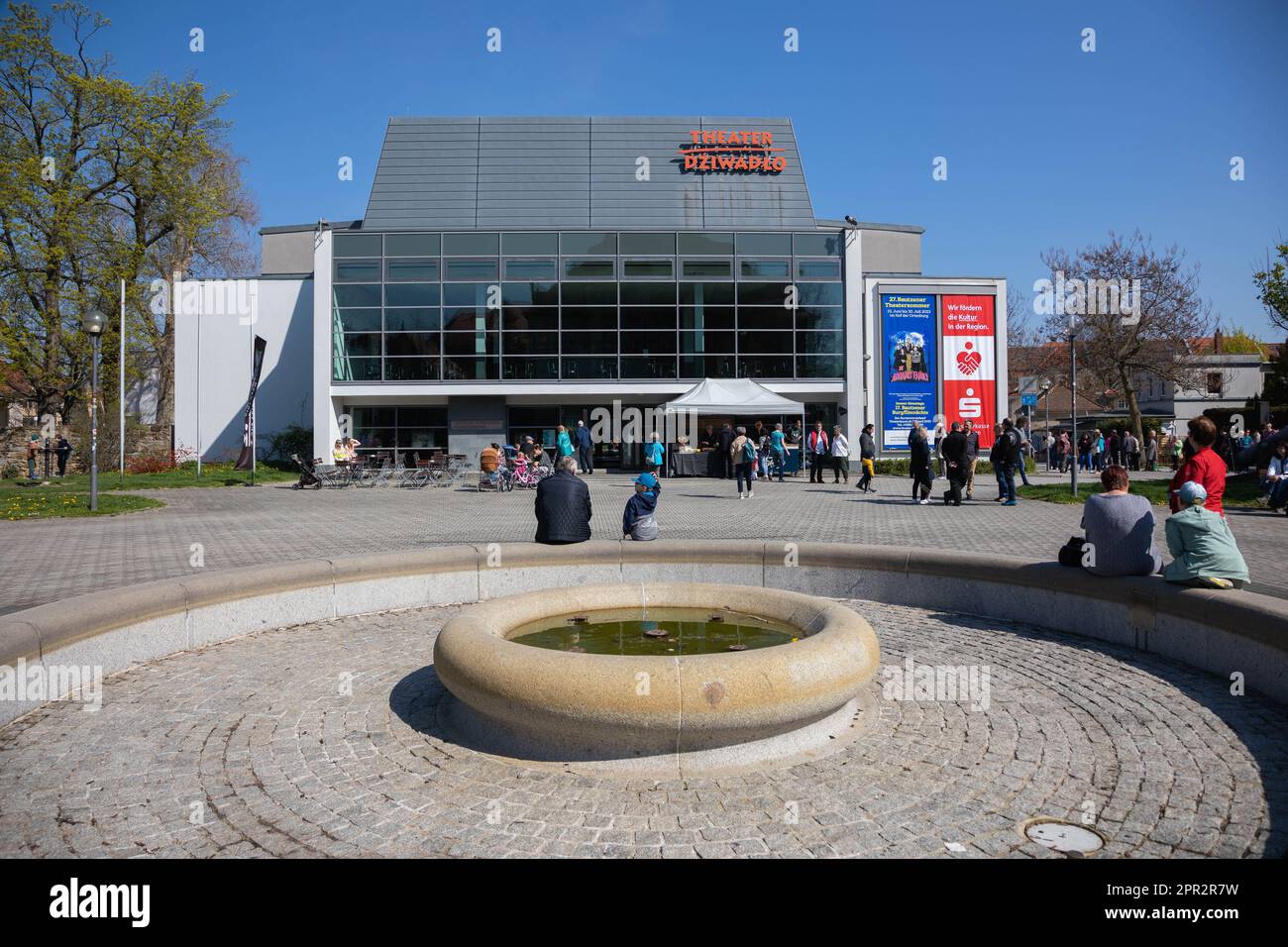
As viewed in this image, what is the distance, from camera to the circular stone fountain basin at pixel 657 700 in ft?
12.5

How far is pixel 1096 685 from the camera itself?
512 centimetres

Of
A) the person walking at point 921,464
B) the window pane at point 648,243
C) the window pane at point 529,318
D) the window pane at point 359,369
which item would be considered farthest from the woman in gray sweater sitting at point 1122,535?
the window pane at point 359,369

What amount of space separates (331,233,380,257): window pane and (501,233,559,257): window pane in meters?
5.54

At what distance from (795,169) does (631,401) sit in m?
14.7

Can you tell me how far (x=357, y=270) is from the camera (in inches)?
1320

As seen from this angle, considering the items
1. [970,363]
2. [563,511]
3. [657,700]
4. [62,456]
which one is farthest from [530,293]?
[657,700]

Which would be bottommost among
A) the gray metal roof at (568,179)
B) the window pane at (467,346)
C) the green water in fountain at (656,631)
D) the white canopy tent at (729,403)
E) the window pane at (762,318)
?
the green water in fountain at (656,631)

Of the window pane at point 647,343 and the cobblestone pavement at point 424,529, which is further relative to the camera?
the window pane at point 647,343

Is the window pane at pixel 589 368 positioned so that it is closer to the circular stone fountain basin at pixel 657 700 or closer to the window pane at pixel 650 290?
the window pane at pixel 650 290

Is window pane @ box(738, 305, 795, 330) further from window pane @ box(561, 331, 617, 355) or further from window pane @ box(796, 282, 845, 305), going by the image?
window pane @ box(561, 331, 617, 355)

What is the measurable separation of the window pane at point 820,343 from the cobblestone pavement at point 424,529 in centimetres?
1404

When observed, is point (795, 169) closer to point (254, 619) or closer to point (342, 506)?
point (342, 506)
